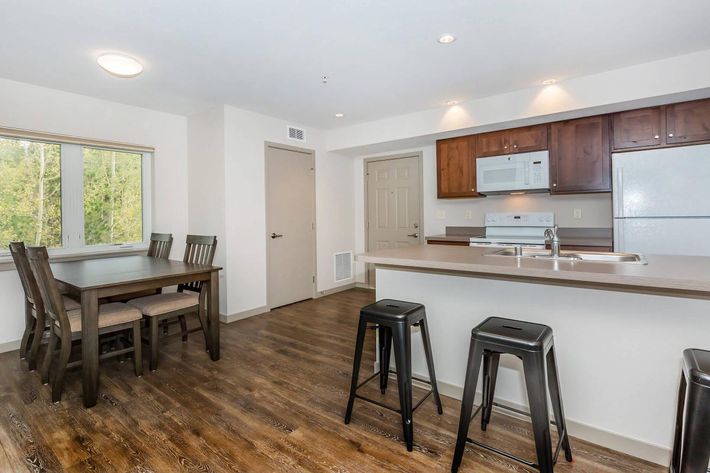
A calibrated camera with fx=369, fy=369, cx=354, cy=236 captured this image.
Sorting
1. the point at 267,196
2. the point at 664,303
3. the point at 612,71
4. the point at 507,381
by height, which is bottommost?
the point at 507,381

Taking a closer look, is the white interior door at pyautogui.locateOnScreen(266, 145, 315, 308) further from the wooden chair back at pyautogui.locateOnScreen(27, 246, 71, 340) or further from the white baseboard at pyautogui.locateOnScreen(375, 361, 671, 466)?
the white baseboard at pyautogui.locateOnScreen(375, 361, 671, 466)

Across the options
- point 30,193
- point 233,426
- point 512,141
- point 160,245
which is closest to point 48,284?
point 233,426

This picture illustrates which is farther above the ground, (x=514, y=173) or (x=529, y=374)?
(x=514, y=173)

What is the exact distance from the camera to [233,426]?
2.12 m

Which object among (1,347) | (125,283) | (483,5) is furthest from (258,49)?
(1,347)

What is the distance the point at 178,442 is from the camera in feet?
6.45

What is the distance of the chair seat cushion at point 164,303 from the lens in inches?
114

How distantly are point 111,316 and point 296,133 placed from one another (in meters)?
3.21

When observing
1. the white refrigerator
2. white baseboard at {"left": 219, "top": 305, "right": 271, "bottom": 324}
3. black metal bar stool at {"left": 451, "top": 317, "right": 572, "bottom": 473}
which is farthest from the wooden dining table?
the white refrigerator

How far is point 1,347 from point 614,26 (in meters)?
5.59

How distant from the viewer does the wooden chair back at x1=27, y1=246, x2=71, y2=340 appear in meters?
2.34

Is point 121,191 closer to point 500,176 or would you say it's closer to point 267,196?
point 267,196

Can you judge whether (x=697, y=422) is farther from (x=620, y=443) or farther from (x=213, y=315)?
(x=213, y=315)

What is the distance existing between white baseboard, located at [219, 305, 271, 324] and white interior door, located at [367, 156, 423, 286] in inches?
76.7
